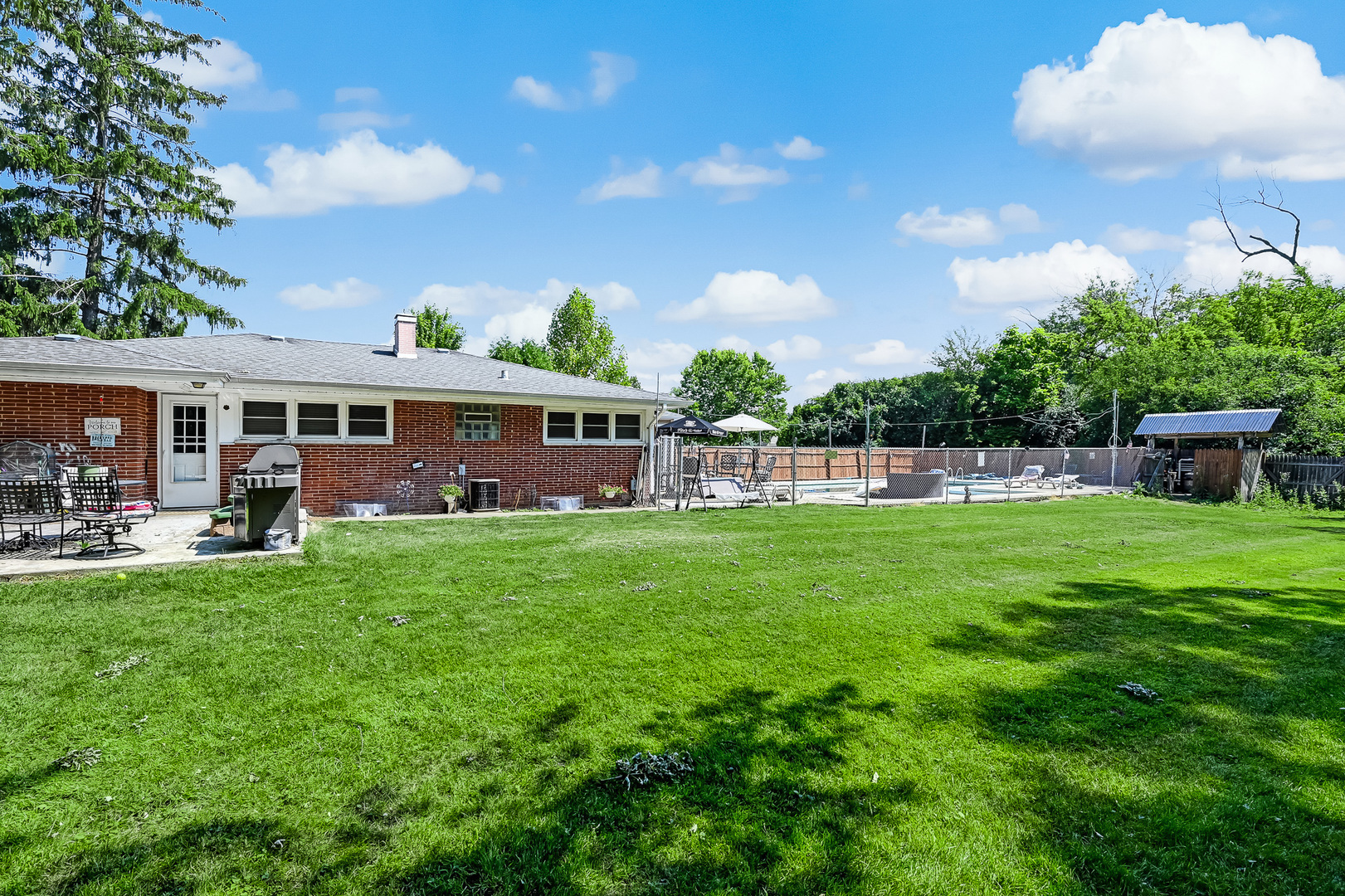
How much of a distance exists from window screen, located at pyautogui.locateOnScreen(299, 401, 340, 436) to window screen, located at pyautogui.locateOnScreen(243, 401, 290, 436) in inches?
11.3

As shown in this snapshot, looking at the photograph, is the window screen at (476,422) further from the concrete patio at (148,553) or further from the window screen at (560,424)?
the concrete patio at (148,553)

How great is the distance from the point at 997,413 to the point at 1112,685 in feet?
131

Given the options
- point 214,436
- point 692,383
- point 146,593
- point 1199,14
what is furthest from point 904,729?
point 692,383

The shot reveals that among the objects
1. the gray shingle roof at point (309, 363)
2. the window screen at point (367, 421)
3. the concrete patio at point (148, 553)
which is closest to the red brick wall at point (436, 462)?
the window screen at point (367, 421)

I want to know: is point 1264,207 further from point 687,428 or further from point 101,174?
point 101,174

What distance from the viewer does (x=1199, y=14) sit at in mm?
12906

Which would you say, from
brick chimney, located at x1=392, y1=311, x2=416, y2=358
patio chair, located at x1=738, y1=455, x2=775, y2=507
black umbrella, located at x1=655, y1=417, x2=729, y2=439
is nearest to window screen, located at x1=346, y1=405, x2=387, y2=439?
brick chimney, located at x1=392, y1=311, x2=416, y2=358

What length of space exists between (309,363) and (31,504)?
6.52m

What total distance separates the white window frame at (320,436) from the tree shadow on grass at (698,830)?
38.4 ft

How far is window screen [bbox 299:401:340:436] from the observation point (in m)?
13.0

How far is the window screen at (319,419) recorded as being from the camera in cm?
1296

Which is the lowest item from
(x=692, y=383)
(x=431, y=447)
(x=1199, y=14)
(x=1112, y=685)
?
(x=1112, y=685)

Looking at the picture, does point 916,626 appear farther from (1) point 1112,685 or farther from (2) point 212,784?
(2) point 212,784

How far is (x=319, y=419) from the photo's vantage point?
13078 mm
